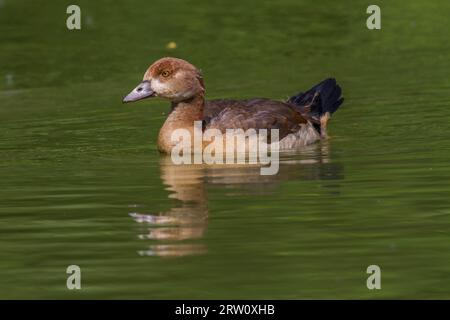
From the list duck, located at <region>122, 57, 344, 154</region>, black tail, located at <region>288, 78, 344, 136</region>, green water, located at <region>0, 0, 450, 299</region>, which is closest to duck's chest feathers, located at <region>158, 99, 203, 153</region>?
duck, located at <region>122, 57, 344, 154</region>

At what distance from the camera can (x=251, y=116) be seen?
14570 mm

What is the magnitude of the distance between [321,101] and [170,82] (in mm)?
2762

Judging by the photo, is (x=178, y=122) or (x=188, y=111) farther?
(x=188, y=111)

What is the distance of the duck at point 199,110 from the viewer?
1441cm

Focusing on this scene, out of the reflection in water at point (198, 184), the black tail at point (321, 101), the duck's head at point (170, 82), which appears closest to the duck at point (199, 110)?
the duck's head at point (170, 82)

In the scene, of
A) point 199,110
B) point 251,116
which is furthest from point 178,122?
point 251,116

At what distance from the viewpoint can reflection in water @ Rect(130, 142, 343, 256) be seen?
33.0ft

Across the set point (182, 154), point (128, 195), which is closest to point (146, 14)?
point (182, 154)

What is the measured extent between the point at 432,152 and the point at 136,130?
13.3 feet

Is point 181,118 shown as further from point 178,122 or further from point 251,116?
point 251,116

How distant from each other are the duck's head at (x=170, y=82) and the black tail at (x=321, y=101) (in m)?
1.99

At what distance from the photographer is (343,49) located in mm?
21609

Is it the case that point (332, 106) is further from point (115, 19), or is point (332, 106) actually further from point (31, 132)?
point (115, 19)

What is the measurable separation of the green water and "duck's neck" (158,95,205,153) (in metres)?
0.36
